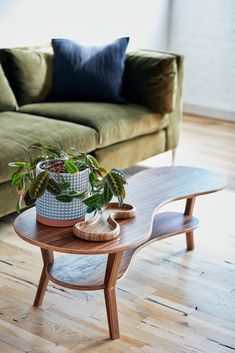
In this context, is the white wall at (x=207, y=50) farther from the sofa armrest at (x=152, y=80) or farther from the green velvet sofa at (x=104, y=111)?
the sofa armrest at (x=152, y=80)

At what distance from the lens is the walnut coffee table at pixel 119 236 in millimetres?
2352

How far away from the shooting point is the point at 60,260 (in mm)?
2727

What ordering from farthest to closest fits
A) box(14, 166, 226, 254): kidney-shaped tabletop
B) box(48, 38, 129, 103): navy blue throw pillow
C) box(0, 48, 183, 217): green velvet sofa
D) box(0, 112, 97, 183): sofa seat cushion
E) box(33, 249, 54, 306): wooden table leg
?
1. box(48, 38, 129, 103): navy blue throw pillow
2. box(0, 48, 183, 217): green velvet sofa
3. box(0, 112, 97, 183): sofa seat cushion
4. box(33, 249, 54, 306): wooden table leg
5. box(14, 166, 226, 254): kidney-shaped tabletop

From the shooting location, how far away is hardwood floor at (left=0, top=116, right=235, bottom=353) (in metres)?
2.48

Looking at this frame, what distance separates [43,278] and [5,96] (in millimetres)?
1642

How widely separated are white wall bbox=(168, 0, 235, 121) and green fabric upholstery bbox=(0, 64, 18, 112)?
95.4 inches

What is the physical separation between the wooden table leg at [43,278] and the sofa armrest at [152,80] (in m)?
1.94

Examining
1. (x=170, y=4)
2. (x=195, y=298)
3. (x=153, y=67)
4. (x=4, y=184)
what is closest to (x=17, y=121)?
(x=4, y=184)

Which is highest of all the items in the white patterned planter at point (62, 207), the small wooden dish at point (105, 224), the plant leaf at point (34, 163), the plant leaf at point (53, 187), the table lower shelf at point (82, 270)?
the plant leaf at point (34, 163)

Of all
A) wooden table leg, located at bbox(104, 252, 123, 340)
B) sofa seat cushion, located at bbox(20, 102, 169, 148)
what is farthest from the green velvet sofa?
wooden table leg, located at bbox(104, 252, 123, 340)

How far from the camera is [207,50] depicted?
5.98 meters

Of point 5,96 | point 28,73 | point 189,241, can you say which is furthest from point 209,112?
point 189,241

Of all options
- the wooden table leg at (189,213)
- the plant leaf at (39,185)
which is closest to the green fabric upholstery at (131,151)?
the wooden table leg at (189,213)

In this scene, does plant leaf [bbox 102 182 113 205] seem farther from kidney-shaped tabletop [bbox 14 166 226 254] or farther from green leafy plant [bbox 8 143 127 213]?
kidney-shaped tabletop [bbox 14 166 226 254]
